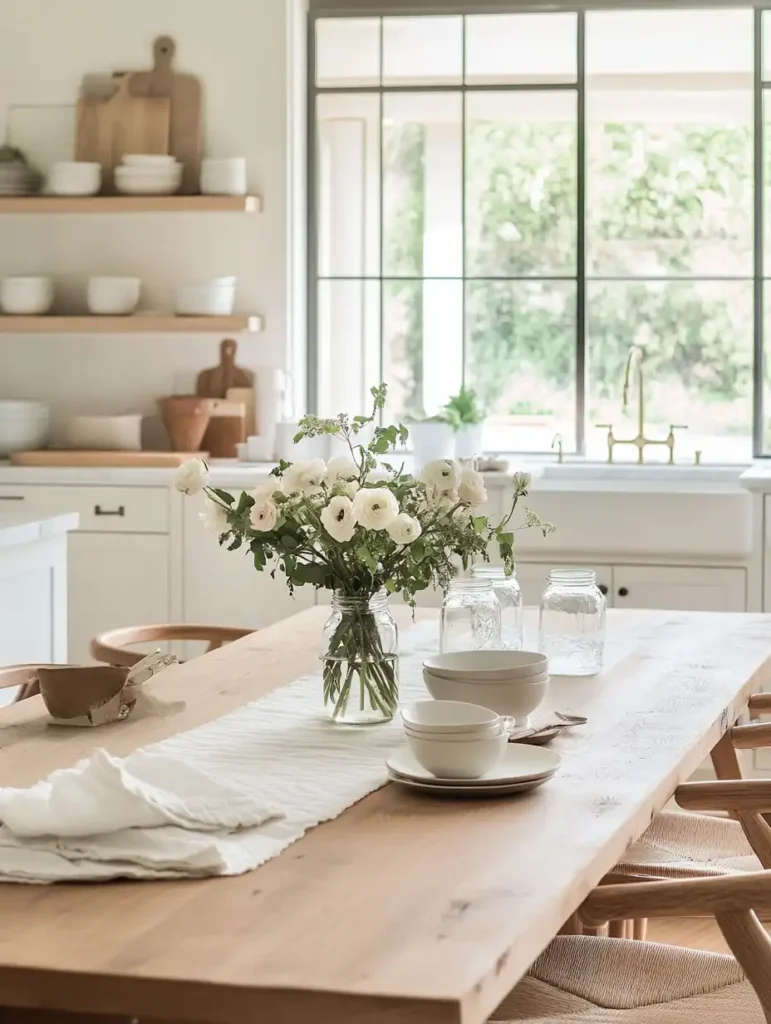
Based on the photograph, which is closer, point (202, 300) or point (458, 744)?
point (458, 744)

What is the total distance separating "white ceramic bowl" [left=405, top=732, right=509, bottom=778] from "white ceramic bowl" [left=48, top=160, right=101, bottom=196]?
3.80m

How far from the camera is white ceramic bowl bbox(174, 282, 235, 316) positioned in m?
5.17

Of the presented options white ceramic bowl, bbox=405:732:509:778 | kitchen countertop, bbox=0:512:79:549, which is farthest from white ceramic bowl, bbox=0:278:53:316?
white ceramic bowl, bbox=405:732:509:778

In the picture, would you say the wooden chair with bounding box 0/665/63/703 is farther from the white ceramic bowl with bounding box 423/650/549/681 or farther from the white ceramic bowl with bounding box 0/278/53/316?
the white ceramic bowl with bounding box 0/278/53/316

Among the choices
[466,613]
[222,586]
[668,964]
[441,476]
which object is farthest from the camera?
[222,586]

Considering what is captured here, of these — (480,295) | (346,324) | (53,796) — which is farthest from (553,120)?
(53,796)

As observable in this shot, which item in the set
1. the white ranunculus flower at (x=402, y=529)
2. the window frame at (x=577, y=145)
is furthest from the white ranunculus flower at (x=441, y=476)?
the window frame at (x=577, y=145)

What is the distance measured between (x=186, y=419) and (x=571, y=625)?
114 inches

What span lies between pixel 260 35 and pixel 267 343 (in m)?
1.02

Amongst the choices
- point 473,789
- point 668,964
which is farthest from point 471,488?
point 668,964

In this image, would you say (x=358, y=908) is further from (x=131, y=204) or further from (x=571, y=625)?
(x=131, y=204)

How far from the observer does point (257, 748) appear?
1.99m

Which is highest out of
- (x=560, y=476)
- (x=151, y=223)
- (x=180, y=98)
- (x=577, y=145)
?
(x=180, y=98)

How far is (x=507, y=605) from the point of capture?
253cm
